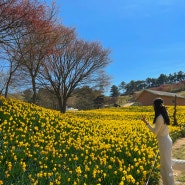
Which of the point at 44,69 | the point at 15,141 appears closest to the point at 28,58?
the point at 44,69

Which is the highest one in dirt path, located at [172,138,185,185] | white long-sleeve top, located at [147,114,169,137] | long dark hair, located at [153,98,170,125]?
long dark hair, located at [153,98,170,125]

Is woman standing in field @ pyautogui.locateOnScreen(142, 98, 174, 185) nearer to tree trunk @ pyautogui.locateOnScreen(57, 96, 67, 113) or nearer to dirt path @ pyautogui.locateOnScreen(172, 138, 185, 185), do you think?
dirt path @ pyautogui.locateOnScreen(172, 138, 185, 185)

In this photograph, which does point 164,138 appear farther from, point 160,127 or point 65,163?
point 65,163

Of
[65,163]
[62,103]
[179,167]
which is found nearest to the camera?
[65,163]

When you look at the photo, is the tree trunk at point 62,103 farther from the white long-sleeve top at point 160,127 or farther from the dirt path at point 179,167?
the white long-sleeve top at point 160,127

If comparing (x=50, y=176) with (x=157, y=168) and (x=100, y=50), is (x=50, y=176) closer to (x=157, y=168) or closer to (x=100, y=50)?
(x=157, y=168)

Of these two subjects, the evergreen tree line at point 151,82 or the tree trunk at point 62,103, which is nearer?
the tree trunk at point 62,103

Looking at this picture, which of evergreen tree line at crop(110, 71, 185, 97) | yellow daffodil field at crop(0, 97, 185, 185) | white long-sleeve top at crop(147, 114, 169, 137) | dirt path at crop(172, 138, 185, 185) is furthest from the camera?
evergreen tree line at crop(110, 71, 185, 97)

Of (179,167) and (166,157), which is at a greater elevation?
(166,157)

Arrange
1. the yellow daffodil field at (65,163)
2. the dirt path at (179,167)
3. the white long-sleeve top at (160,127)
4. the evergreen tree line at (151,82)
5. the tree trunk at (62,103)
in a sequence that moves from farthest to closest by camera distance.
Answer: the evergreen tree line at (151,82)
the tree trunk at (62,103)
the dirt path at (179,167)
the white long-sleeve top at (160,127)
the yellow daffodil field at (65,163)

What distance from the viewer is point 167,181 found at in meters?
6.62

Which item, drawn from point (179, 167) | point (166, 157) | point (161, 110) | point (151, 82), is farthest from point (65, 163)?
point (151, 82)

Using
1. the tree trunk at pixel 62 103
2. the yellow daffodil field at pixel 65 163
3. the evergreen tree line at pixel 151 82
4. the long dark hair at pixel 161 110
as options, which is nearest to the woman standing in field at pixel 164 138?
the long dark hair at pixel 161 110


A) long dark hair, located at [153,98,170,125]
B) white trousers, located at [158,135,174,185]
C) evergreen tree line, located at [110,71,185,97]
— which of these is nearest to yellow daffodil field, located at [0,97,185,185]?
white trousers, located at [158,135,174,185]
